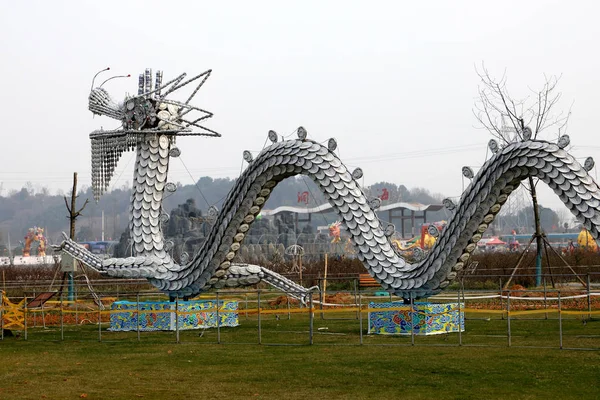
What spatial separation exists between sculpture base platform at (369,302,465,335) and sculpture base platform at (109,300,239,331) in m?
3.64

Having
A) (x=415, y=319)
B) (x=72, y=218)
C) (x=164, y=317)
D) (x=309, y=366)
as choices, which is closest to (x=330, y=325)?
(x=415, y=319)

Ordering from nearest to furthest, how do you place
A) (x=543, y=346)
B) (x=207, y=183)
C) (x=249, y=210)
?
1. (x=543, y=346)
2. (x=249, y=210)
3. (x=207, y=183)

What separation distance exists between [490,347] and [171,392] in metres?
5.84

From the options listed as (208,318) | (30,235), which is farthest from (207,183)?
(208,318)

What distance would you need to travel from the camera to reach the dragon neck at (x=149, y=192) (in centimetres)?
2064

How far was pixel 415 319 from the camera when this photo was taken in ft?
56.2

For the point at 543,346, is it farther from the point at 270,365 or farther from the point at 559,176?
the point at 270,365

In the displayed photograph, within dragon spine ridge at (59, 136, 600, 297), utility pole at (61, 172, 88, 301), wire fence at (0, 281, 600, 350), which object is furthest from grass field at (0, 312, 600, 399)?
utility pole at (61, 172, 88, 301)

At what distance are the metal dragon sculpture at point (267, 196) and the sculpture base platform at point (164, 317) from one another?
0.45 meters

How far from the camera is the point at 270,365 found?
13.3 metres

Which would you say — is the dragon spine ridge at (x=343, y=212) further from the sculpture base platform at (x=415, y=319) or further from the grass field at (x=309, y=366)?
the grass field at (x=309, y=366)

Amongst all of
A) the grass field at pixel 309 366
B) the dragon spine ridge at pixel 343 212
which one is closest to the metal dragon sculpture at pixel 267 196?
the dragon spine ridge at pixel 343 212

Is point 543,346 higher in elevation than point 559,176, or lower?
lower

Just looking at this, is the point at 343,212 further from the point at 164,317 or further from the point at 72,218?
the point at 72,218
